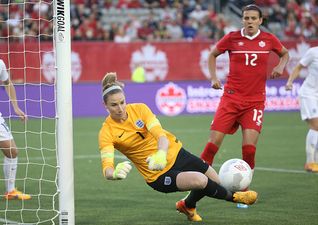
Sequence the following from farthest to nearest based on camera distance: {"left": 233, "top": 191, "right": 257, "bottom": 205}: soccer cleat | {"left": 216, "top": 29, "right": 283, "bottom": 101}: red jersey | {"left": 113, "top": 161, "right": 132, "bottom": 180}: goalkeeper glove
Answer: {"left": 216, "top": 29, "right": 283, "bottom": 101}: red jersey → {"left": 233, "top": 191, "right": 257, "bottom": 205}: soccer cleat → {"left": 113, "top": 161, "right": 132, "bottom": 180}: goalkeeper glove

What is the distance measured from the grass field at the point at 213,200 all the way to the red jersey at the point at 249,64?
131cm

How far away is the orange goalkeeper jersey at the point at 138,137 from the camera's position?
646 centimetres

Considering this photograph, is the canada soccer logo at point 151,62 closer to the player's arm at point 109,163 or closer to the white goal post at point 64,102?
the player's arm at point 109,163

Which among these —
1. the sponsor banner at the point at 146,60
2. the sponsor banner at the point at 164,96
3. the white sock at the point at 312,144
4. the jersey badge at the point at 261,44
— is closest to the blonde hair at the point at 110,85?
the jersey badge at the point at 261,44

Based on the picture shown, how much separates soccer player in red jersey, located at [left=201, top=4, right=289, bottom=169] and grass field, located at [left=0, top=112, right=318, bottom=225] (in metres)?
0.74

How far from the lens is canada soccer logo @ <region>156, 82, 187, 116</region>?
64.5 ft

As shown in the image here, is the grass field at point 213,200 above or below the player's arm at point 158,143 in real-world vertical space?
below

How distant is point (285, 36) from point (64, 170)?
21.0m

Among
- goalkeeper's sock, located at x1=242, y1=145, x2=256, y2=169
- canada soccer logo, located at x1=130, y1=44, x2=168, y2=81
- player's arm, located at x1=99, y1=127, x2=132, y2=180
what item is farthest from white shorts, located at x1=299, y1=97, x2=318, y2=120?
canada soccer logo, located at x1=130, y1=44, x2=168, y2=81

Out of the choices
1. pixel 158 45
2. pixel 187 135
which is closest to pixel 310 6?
pixel 158 45

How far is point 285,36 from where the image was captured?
85.7ft

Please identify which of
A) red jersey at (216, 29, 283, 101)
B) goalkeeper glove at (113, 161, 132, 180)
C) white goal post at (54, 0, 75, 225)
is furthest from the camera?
red jersey at (216, 29, 283, 101)

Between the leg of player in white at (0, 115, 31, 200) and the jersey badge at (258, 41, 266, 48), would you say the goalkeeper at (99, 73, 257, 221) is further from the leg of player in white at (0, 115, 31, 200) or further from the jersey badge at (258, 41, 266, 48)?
the leg of player in white at (0, 115, 31, 200)

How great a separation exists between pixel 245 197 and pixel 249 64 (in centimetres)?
224
